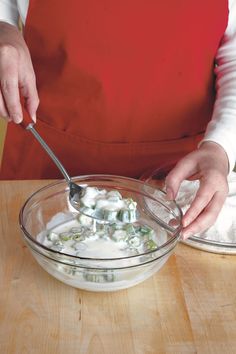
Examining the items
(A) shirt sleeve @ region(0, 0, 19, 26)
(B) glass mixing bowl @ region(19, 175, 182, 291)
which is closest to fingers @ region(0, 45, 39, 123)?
(B) glass mixing bowl @ region(19, 175, 182, 291)

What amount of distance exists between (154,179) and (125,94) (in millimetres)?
186

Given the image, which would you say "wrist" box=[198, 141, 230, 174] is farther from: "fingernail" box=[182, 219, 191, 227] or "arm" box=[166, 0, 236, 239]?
"fingernail" box=[182, 219, 191, 227]

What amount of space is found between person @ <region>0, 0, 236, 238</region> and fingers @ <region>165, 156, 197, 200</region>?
27 millimetres

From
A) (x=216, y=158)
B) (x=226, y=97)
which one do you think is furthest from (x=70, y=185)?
(x=226, y=97)

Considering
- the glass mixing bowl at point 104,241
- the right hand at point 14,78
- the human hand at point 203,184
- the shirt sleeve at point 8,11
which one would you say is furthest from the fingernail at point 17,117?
the shirt sleeve at point 8,11

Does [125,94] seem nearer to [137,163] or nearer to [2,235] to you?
[137,163]

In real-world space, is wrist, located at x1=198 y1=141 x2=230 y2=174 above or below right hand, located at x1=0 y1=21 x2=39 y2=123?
below

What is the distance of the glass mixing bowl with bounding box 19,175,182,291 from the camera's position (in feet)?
2.47

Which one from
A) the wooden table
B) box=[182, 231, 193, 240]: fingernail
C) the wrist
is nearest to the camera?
the wooden table

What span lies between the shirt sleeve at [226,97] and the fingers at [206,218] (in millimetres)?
139

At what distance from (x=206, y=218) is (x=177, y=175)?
0.29ft

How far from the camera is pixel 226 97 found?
1089 millimetres

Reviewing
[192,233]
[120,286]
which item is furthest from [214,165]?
[120,286]

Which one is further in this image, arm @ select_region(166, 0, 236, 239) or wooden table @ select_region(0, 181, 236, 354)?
arm @ select_region(166, 0, 236, 239)
